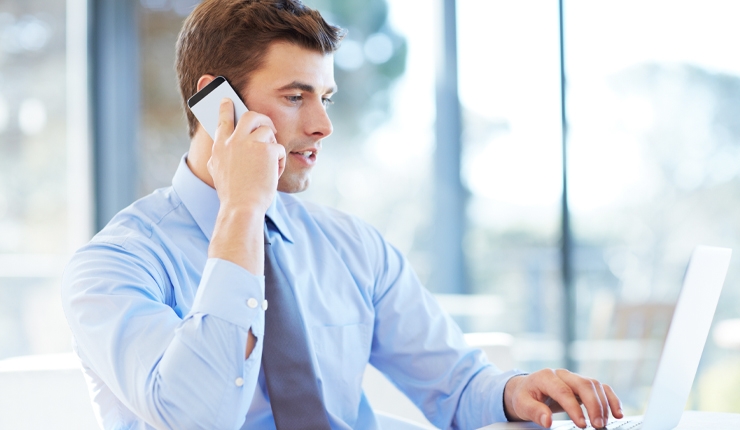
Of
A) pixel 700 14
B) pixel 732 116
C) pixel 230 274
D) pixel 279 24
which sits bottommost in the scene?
pixel 230 274

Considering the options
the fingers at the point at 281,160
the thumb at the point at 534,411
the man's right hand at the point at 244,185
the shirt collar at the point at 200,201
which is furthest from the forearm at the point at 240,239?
the thumb at the point at 534,411

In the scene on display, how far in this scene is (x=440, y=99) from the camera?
3438mm

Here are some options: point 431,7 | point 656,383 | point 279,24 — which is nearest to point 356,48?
point 431,7

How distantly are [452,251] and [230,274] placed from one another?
2.50 m

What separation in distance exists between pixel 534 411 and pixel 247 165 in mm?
614

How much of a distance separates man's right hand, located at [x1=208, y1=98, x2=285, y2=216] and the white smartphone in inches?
3.9

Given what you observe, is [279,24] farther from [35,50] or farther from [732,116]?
[35,50]

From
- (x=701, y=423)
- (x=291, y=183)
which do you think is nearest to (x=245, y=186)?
(x=291, y=183)

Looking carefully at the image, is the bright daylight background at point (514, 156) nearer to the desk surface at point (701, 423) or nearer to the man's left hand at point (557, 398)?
the desk surface at point (701, 423)

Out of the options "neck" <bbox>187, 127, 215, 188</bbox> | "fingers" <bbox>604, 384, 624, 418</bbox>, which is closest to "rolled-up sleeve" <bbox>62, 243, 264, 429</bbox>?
"neck" <bbox>187, 127, 215, 188</bbox>

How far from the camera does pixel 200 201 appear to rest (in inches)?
53.3

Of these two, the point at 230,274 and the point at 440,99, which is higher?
the point at 440,99

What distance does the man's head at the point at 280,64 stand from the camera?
1.40 m

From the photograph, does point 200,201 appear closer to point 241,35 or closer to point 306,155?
point 306,155
